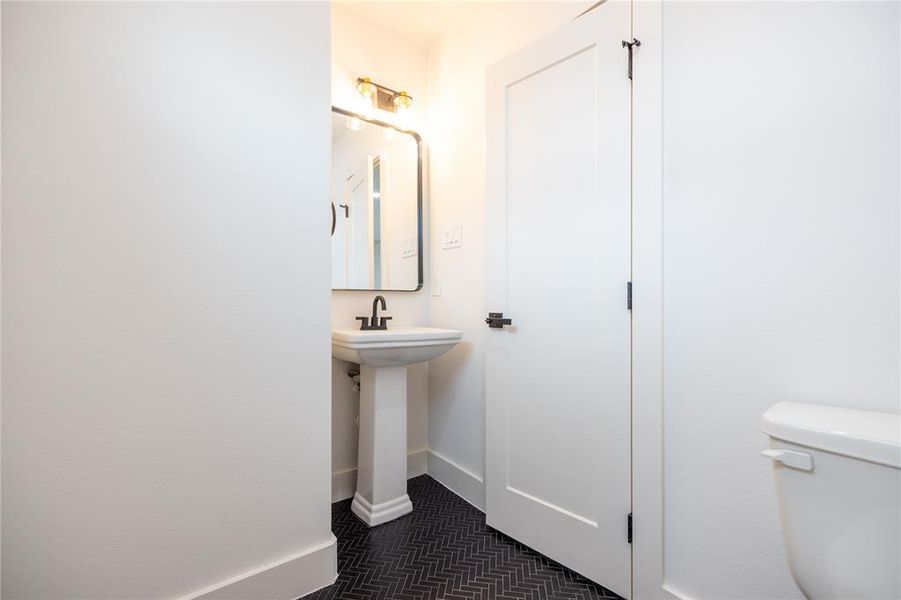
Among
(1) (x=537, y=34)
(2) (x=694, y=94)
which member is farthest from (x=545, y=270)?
(1) (x=537, y=34)

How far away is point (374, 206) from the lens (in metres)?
2.26

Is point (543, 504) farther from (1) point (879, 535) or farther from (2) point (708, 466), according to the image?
(1) point (879, 535)

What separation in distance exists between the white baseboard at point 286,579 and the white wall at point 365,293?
25.2 inches

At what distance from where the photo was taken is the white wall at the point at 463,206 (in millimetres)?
2059

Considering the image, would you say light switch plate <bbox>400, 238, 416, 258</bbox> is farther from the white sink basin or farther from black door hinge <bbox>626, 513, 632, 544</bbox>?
black door hinge <bbox>626, 513, 632, 544</bbox>

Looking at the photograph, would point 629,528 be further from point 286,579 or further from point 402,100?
point 402,100

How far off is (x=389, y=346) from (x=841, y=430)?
4.67ft

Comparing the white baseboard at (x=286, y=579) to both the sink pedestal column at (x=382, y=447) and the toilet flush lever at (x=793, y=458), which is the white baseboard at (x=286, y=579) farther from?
the toilet flush lever at (x=793, y=458)

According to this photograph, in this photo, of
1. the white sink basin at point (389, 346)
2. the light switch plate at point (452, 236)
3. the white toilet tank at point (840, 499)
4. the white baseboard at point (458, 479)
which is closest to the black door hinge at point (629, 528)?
the white toilet tank at point (840, 499)

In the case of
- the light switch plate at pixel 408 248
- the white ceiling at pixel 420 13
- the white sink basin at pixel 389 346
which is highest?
the white ceiling at pixel 420 13

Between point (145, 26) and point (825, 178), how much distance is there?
75.7 inches

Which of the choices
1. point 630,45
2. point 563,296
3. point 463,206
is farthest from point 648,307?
point 463,206

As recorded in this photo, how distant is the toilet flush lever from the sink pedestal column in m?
1.45

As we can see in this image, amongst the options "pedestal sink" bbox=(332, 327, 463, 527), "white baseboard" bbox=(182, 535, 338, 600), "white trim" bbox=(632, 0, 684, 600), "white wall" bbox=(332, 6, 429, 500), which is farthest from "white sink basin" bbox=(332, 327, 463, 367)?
"white trim" bbox=(632, 0, 684, 600)
